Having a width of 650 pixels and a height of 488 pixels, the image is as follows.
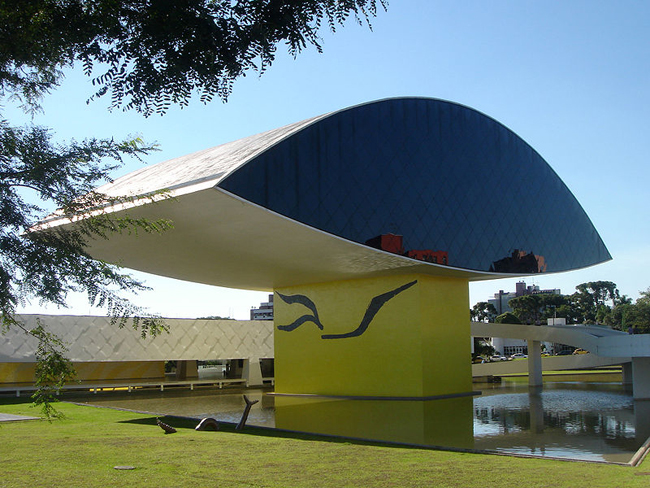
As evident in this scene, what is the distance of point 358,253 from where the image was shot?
71.9 ft

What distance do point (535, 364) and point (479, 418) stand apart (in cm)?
1548

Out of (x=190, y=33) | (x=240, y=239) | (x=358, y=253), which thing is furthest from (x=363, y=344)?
(x=190, y=33)

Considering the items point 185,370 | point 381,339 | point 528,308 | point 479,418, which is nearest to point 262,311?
point 528,308

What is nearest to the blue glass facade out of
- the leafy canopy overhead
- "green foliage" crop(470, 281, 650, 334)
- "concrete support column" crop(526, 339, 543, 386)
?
"concrete support column" crop(526, 339, 543, 386)

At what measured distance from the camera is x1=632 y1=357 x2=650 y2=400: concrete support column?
920 inches

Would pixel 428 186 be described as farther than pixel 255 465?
Yes

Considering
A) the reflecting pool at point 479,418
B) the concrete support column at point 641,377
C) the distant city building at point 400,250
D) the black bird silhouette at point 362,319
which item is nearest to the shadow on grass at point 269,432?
the reflecting pool at point 479,418

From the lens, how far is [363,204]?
2175cm

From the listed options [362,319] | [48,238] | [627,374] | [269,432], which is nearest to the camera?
[48,238]

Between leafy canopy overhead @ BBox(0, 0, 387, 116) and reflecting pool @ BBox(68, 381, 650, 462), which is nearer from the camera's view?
leafy canopy overhead @ BBox(0, 0, 387, 116)

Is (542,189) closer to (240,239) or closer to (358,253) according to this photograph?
(358,253)

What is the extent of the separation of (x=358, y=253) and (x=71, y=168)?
16412 millimetres

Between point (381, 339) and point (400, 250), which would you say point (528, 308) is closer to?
point (381, 339)

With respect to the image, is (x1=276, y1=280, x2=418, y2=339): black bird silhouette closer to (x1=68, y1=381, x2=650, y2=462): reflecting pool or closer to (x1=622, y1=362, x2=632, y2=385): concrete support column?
(x1=68, y1=381, x2=650, y2=462): reflecting pool
